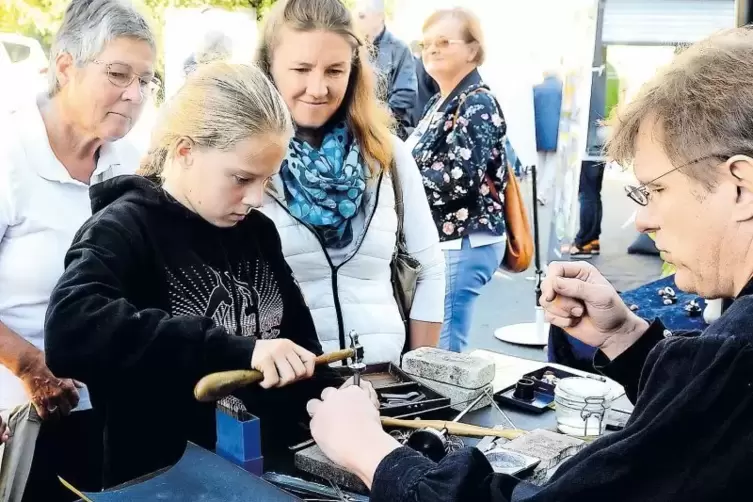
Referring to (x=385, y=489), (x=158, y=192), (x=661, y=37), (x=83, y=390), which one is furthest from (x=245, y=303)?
(x=661, y=37)

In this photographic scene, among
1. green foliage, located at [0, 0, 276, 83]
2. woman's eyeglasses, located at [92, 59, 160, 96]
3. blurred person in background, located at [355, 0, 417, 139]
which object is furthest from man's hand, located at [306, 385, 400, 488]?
green foliage, located at [0, 0, 276, 83]

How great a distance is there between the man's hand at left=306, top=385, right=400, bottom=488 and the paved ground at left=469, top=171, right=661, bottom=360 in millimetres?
3002

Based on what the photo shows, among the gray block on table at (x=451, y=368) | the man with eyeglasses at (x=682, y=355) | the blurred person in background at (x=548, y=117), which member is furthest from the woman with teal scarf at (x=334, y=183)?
the blurred person in background at (x=548, y=117)

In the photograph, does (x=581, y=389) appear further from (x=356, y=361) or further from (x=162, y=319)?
(x=162, y=319)

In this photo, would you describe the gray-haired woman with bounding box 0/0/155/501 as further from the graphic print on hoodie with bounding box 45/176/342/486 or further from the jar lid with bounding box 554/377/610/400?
the jar lid with bounding box 554/377/610/400

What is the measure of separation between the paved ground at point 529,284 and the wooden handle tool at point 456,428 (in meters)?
2.76

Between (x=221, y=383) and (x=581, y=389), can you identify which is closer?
(x=221, y=383)

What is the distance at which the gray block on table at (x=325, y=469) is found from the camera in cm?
134

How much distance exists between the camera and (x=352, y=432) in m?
1.29

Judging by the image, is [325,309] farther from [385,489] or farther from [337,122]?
[385,489]

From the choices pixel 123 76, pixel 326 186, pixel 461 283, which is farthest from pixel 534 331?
pixel 123 76

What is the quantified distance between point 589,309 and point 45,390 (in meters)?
1.29

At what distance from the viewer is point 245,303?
68.8 inches

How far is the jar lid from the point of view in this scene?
5.20 ft
